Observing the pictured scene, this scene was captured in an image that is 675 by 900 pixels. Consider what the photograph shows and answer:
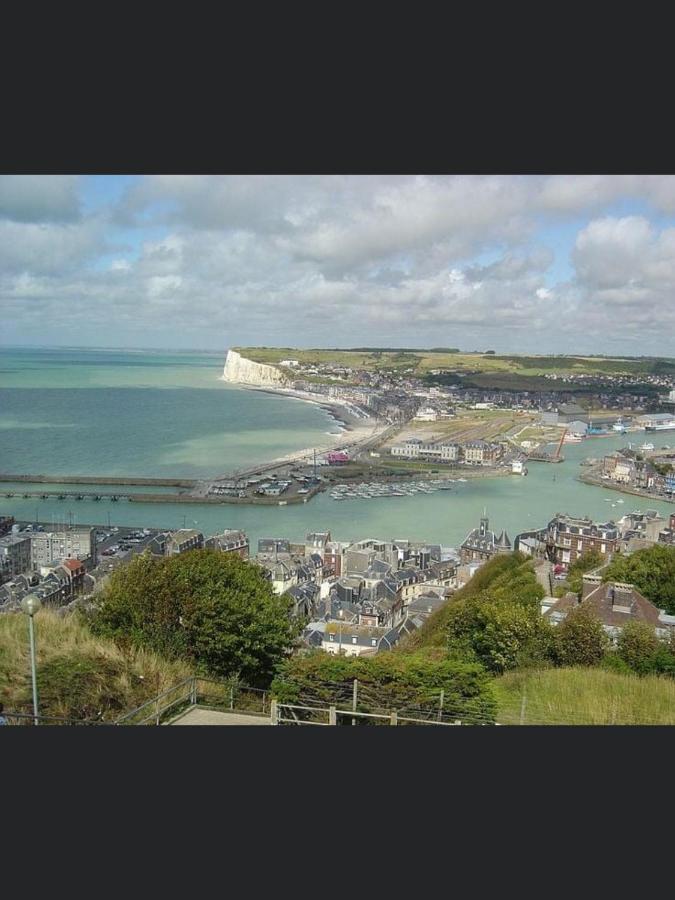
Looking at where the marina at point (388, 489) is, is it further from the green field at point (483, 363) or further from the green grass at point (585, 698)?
the green grass at point (585, 698)

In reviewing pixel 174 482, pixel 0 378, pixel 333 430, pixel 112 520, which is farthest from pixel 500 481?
pixel 0 378

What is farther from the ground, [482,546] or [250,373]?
[250,373]

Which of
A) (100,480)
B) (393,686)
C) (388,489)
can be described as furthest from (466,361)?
(393,686)

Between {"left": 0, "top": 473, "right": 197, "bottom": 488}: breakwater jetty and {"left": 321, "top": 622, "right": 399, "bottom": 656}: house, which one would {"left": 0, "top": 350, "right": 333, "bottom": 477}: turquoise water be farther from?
{"left": 321, "top": 622, "right": 399, "bottom": 656}: house

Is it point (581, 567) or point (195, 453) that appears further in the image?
point (195, 453)

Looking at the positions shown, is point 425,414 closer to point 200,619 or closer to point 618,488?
point 618,488

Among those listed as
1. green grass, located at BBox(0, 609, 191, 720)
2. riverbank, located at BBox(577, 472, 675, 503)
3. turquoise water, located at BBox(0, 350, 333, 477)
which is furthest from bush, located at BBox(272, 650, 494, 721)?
riverbank, located at BBox(577, 472, 675, 503)
